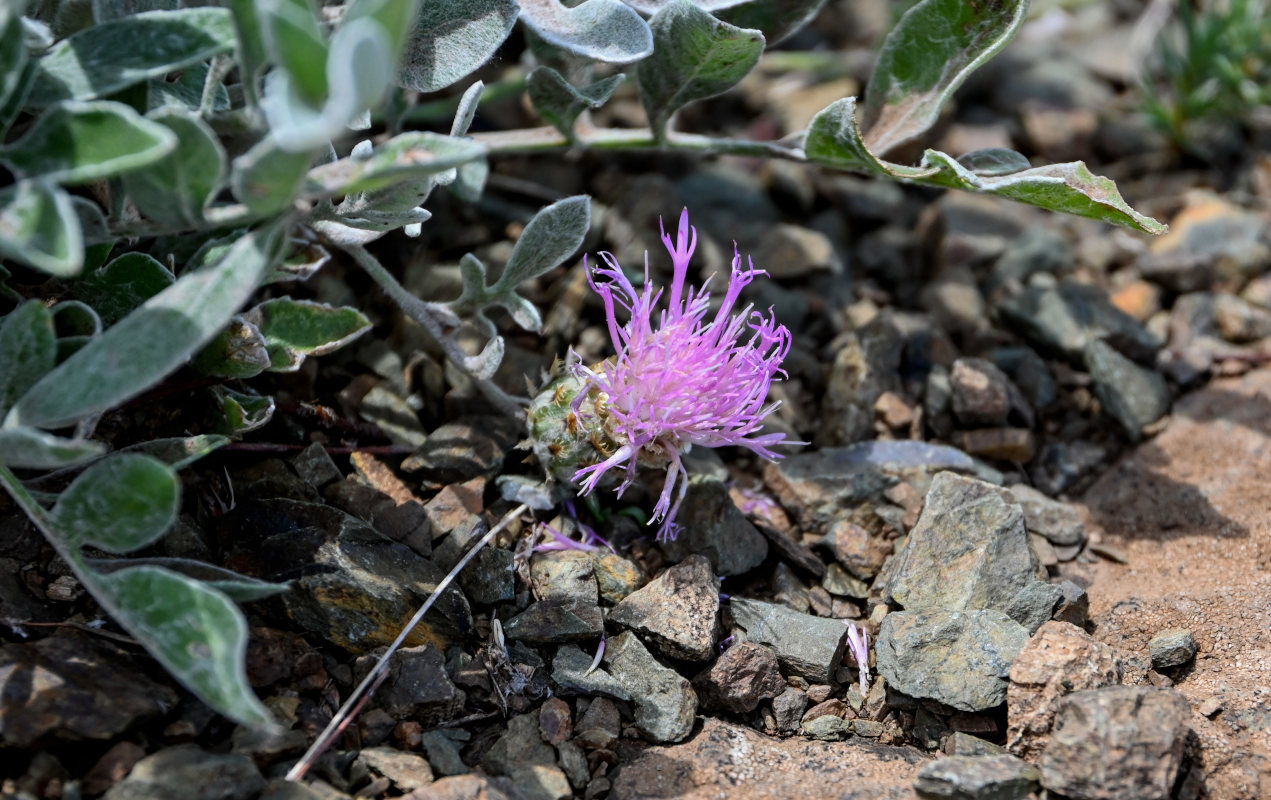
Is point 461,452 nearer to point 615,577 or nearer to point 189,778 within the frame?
point 615,577

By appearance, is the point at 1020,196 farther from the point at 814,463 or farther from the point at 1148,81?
the point at 1148,81

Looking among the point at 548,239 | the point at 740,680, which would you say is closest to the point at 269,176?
the point at 548,239

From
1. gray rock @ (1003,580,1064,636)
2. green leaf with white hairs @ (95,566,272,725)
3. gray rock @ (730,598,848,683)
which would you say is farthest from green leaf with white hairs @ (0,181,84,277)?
gray rock @ (1003,580,1064,636)

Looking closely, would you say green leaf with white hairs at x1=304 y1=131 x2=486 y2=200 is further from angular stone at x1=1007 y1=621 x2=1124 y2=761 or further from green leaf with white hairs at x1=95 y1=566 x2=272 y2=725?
angular stone at x1=1007 y1=621 x2=1124 y2=761

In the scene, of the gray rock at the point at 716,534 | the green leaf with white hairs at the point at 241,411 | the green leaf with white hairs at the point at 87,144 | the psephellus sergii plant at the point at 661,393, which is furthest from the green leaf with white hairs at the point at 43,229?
the gray rock at the point at 716,534

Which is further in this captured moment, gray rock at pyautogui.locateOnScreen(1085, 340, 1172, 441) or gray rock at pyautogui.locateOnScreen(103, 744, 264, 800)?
gray rock at pyautogui.locateOnScreen(1085, 340, 1172, 441)

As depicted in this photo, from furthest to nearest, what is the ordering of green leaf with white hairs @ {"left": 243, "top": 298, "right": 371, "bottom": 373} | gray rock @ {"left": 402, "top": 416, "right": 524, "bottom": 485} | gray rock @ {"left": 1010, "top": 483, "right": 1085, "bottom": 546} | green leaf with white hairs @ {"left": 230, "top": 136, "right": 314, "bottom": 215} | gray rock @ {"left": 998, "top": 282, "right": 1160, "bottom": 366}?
gray rock @ {"left": 998, "top": 282, "right": 1160, "bottom": 366} < gray rock @ {"left": 1010, "top": 483, "right": 1085, "bottom": 546} < gray rock @ {"left": 402, "top": 416, "right": 524, "bottom": 485} < green leaf with white hairs @ {"left": 243, "top": 298, "right": 371, "bottom": 373} < green leaf with white hairs @ {"left": 230, "top": 136, "right": 314, "bottom": 215}

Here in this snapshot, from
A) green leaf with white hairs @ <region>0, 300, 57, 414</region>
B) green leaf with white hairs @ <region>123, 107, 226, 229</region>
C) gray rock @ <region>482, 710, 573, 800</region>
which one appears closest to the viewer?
green leaf with white hairs @ <region>123, 107, 226, 229</region>
